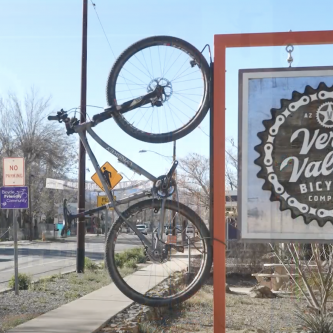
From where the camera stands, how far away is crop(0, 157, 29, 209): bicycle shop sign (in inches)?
449

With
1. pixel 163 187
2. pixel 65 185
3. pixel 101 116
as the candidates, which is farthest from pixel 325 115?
pixel 65 185

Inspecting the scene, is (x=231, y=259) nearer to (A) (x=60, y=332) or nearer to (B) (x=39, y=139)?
(A) (x=60, y=332)

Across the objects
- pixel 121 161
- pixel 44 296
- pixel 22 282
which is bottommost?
pixel 44 296

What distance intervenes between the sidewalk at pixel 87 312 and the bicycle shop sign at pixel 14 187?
275 cm

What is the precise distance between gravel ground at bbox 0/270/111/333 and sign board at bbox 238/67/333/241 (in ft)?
14.3

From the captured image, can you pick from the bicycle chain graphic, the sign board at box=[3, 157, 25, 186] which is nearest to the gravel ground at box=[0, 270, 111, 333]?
the sign board at box=[3, 157, 25, 186]

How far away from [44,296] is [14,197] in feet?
7.69

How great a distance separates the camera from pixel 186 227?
576cm

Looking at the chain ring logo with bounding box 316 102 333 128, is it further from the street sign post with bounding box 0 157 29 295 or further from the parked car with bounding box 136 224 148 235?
the street sign post with bounding box 0 157 29 295

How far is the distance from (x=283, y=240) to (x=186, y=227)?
1046 mm

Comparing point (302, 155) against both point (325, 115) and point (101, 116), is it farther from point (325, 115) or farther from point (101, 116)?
point (101, 116)

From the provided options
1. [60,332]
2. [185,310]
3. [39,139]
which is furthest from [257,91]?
[39,139]

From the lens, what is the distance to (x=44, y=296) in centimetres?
1100

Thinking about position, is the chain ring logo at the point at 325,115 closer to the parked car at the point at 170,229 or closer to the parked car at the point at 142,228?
the parked car at the point at 170,229
